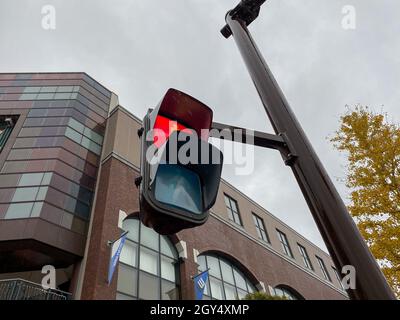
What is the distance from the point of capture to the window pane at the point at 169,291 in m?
14.4

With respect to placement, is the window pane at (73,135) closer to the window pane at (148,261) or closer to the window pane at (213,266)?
the window pane at (148,261)

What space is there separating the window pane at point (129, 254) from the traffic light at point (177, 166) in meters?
12.5

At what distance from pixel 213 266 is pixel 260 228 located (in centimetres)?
907

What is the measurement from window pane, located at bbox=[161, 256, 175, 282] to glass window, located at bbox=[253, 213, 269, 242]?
1132 cm

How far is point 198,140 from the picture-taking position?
2043 millimetres

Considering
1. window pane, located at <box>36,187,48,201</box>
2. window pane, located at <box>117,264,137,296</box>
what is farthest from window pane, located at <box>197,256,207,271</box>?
window pane, located at <box>36,187,48,201</box>

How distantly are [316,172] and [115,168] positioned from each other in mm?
15628

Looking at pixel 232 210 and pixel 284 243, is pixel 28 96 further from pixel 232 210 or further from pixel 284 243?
pixel 284 243

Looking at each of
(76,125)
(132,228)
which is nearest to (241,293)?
(132,228)

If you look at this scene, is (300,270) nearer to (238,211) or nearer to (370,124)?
(238,211)

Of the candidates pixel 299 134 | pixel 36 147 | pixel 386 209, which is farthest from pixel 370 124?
pixel 36 147

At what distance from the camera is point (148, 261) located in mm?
14758

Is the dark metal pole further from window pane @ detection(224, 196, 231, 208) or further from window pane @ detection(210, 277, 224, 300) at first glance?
window pane @ detection(224, 196, 231, 208)

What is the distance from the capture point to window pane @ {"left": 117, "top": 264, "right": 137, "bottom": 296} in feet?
42.0
